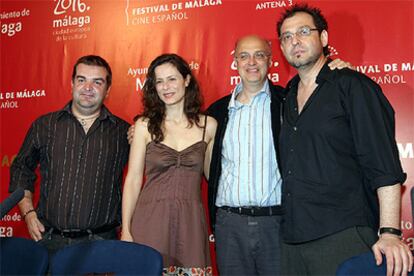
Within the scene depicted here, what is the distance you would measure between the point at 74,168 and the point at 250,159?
0.97 metres

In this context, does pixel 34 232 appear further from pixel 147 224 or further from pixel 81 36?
pixel 81 36

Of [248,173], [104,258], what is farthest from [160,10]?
[104,258]

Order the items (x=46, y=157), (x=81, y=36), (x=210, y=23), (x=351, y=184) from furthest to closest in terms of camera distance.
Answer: (x=81, y=36)
(x=210, y=23)
(x=46, y=157)
(x=351, y=184)

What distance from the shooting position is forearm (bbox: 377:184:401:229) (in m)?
1.65

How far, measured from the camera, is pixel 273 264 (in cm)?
221

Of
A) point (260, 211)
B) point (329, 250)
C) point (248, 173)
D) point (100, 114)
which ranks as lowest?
point (329, 250)

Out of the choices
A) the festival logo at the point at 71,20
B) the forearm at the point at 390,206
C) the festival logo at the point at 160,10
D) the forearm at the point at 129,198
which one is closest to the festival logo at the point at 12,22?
Answer: the festival logo at the point at 71,20

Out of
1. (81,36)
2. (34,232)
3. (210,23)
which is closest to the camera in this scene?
(34,232)

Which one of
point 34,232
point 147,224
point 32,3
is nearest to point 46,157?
point 34,232

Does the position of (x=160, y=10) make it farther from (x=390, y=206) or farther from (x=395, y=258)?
(x=395, y=258)

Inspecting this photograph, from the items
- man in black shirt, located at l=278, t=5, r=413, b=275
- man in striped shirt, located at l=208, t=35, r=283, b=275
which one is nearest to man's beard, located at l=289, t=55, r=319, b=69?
man in black shirt, located at l=278, t=5, r=413, b=275

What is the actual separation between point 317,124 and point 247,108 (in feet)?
1.94

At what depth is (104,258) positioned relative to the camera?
5.76ft

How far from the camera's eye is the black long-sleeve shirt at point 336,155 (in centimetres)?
176
